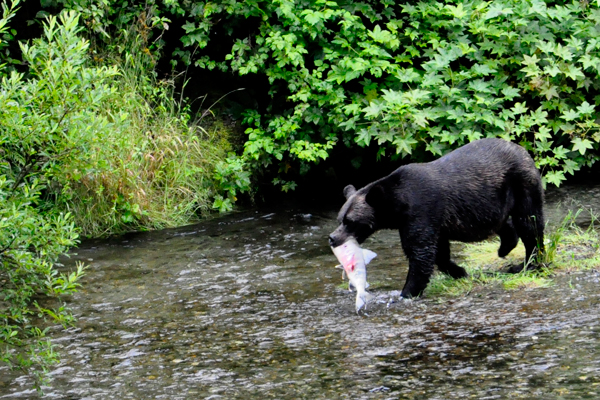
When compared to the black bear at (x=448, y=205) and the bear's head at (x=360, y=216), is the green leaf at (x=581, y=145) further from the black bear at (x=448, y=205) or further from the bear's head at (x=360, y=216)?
the bear's head at (x=360, y=216)

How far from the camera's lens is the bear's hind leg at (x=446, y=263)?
6742 millimetres

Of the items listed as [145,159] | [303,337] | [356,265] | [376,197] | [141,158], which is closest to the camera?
[303,337]

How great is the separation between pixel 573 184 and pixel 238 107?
5.01m

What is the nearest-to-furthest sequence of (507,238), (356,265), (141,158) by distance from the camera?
(356,265), (507,238), (141,158)

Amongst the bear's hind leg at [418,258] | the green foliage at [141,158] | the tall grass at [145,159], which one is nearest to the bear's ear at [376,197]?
the bear's hind leg at [418,258]

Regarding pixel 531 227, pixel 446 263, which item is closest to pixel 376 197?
pixel 446 263

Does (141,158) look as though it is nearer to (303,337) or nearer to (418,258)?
(418,258)

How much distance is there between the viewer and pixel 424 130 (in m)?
10.1

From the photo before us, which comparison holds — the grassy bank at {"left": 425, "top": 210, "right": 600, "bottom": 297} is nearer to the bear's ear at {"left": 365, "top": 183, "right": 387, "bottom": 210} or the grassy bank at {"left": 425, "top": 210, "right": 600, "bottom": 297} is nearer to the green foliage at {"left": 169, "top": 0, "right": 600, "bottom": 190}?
the bear's ear at {"left": 365, "top": 183, "right": 387, "bottom": 210}

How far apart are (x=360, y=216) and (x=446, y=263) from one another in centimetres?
99

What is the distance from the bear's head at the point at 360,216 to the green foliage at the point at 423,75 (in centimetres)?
346

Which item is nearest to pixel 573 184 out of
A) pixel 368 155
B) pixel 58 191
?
pixel 368 155

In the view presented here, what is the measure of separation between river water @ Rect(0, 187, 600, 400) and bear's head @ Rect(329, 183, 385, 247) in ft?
1.99

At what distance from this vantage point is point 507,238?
7238mm
